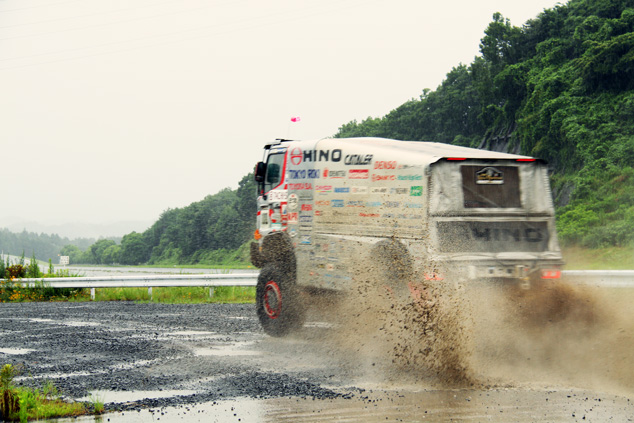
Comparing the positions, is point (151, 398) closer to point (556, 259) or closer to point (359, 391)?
point (359, 391)

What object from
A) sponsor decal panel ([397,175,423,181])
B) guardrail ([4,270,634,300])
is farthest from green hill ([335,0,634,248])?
sponsor decal panel ([397,175,423,181])

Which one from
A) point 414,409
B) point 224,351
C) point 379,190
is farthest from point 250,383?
point 379,190

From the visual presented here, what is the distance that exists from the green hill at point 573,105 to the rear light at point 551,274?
990 inches

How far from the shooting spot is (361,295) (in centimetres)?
952

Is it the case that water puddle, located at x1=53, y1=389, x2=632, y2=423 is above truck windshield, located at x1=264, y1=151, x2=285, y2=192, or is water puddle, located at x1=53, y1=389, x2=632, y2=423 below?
below

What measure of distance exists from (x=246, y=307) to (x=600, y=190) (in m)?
27.6

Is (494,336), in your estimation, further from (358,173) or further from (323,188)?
(323,188)

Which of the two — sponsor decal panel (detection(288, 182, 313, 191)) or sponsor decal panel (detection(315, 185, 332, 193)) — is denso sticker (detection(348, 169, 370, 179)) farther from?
sponsor decal panel (detection(288, 182, 313, 191))

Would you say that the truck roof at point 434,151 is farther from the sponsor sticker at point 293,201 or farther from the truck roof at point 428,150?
the sponsor sticker at point 293,201

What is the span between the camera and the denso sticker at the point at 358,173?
32.9 ft

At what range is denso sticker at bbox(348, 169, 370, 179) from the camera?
10027mm

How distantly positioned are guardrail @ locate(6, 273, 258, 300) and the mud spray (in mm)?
10428

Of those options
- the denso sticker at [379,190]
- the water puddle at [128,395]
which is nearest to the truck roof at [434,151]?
the denso sticker at [379,190]

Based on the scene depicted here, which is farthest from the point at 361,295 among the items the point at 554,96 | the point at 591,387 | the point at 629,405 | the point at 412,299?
the point at 554,96
